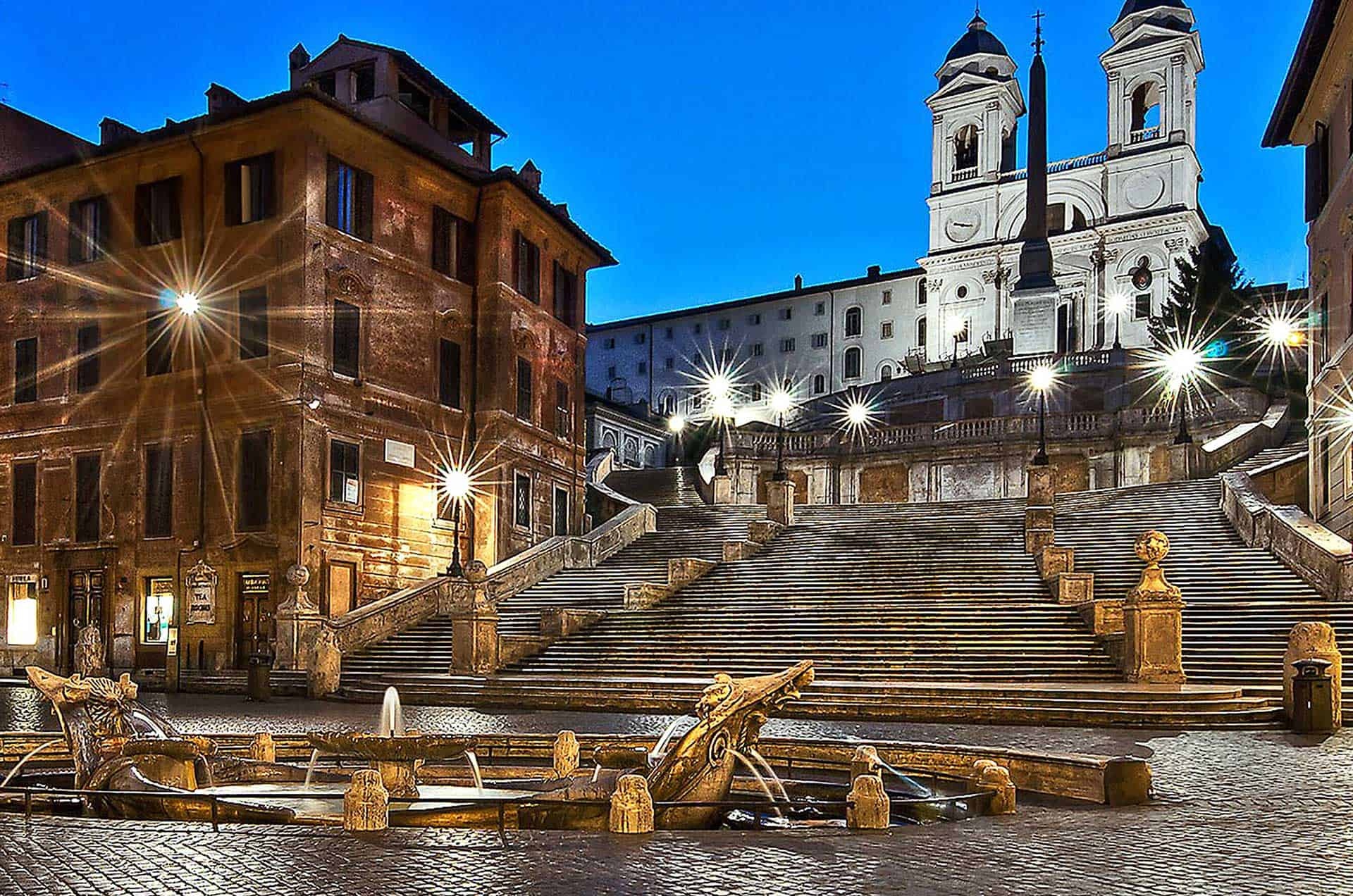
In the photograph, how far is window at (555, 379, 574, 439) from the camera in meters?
40.4

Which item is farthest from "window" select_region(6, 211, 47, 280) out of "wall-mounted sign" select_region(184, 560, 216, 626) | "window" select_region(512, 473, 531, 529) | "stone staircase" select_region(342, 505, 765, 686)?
"stone staircase" select_region(342, 505, 765, 686)

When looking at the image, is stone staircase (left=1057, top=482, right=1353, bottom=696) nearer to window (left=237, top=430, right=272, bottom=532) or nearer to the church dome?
window (left=237, top=430, right=272, bottom=532)

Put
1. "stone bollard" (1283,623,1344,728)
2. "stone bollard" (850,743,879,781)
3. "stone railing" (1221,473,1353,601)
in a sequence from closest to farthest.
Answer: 1. "stone bollard" (850,743,879,781)
2. "stone bollard" (1283,623,1344,728)
3. "stone railing" (1221,473,1353,601)

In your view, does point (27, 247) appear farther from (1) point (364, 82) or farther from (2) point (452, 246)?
(2) point (452, 246)

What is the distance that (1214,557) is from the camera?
27188mm

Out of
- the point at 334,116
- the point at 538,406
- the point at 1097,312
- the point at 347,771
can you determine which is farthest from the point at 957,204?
the point at 347,771

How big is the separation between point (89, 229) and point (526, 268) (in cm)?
1237

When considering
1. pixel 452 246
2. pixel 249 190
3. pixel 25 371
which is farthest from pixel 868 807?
pixel 25 371

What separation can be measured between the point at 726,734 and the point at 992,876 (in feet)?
9.64

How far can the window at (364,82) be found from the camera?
38.6 m

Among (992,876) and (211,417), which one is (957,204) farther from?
(992,876)

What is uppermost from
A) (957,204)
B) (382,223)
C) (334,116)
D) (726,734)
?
(957,204)

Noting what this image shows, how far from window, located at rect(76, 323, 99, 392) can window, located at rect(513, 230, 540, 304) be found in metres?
11.8

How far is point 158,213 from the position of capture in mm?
33625
